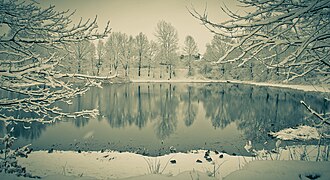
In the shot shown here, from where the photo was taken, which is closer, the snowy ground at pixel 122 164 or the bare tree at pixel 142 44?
the snowy ground at pixel 122 164

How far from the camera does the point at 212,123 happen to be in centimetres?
1748

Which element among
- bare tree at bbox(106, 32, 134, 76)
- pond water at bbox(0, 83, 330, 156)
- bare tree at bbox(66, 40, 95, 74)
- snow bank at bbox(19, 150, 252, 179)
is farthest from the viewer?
bare tree at bbox(106, 32, 134, 76)

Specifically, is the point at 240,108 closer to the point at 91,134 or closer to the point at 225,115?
the point at 225,115

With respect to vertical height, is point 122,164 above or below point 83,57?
below

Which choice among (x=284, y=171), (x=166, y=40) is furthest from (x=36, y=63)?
(x=166, y=40)

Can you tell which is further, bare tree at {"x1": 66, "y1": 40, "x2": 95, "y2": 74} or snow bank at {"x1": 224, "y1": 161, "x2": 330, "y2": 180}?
bare tree at {"x1": 66, "y1": 40, "x2": 95, "y2": 74}

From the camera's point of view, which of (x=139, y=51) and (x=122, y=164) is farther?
(x=139, y=51)

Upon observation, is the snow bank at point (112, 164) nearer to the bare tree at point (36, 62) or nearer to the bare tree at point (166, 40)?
the bare tree at point (36, 62)

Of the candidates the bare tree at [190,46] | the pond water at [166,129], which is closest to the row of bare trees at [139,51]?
the bare tree at [190,46]

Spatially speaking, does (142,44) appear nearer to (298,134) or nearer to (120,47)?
(120,47)

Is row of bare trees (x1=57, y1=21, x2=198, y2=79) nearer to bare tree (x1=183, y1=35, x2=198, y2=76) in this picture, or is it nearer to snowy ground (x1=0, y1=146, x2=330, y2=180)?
bare tree (x1=183, y1=35, x2=198, y2=76)

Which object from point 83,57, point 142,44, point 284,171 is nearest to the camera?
point 284,171

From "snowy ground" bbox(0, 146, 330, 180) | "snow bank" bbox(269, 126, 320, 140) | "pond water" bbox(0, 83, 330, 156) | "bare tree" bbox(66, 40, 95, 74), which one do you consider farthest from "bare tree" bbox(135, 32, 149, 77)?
"snowy ground" bbox(0, 146, 330, 180)

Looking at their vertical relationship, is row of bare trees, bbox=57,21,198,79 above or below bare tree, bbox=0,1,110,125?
above
